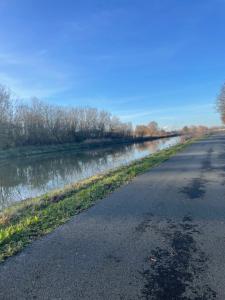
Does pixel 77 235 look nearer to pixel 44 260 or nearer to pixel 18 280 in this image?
pixel 44 260

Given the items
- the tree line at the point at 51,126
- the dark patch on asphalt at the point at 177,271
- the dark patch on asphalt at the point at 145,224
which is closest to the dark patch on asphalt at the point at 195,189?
the dark patch on asphalt at the point at 145,224

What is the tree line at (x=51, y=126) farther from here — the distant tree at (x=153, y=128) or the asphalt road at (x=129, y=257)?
the asphalt road at (x=129, y=257)

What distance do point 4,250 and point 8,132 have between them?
140 feet

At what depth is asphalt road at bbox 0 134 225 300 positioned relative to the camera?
149 inches

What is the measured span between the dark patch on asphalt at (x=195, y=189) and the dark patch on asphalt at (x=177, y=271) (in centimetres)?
351

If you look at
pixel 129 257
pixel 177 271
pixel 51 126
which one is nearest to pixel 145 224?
pixel 129 257

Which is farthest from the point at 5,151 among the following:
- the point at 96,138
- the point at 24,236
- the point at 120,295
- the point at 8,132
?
the point at 120,295

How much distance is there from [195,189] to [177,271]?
6101mm

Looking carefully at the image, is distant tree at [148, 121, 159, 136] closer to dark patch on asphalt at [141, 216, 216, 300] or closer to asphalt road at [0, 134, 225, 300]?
asphalt road at [0, 134, 225, 300]

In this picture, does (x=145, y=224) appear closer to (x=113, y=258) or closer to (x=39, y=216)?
(x=113, y=258)

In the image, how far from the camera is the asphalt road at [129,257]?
378 cm

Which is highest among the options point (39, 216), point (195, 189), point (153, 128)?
point (153, 128)

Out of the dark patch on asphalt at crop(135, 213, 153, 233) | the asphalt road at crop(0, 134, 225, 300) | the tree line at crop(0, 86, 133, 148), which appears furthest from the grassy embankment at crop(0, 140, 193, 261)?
the tree line at crop(0, 86, 133, 148)

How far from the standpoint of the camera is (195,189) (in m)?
9.95
